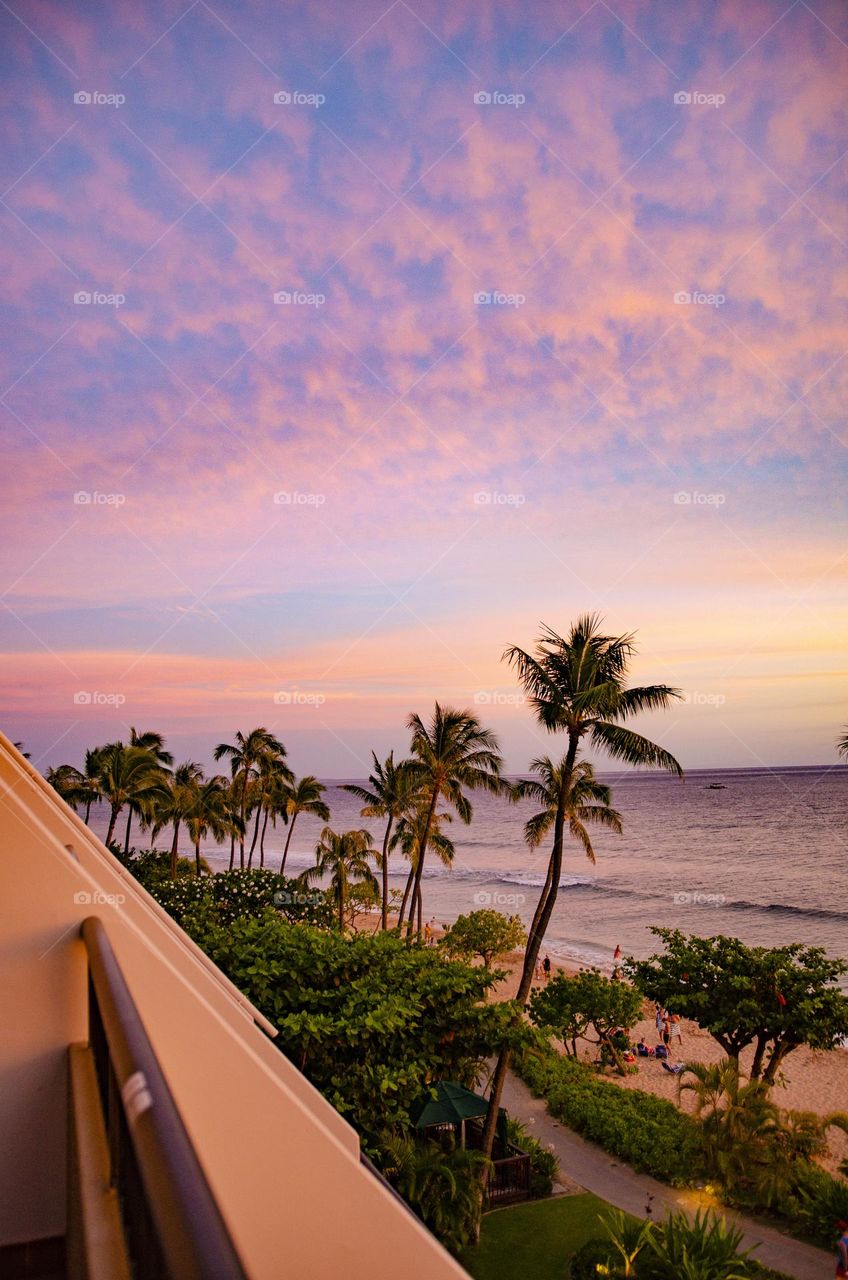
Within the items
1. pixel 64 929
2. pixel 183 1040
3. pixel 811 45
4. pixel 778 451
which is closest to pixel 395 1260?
pixel 183 1040

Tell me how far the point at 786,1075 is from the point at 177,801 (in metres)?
22.0

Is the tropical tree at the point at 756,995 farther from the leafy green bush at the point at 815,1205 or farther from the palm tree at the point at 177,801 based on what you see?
the palm tree at the point at 177,801

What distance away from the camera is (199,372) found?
13688 millimetres

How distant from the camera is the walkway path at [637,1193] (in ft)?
33.7

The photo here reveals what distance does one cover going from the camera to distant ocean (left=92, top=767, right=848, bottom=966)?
41.3m

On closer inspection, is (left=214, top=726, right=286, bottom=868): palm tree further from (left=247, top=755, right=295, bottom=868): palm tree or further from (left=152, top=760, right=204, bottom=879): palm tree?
(left=152, top=760, right=204, bottom=879): palm tree

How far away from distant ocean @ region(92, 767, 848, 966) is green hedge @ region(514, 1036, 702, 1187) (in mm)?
6230

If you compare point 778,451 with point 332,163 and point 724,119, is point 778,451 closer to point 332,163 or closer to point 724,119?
point 724,119

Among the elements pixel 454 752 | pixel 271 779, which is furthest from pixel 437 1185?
pixel 271 779

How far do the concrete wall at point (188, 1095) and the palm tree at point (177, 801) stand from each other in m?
24.6

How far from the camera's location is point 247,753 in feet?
110

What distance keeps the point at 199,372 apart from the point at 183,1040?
1373 cm

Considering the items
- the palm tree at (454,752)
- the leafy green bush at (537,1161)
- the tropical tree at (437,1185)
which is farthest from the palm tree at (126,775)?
the tropical tree at (437,1185)

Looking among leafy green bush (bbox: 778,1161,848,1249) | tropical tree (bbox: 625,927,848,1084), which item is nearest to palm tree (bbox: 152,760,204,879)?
tropical tree (bbox: 625,927,848,1084)
